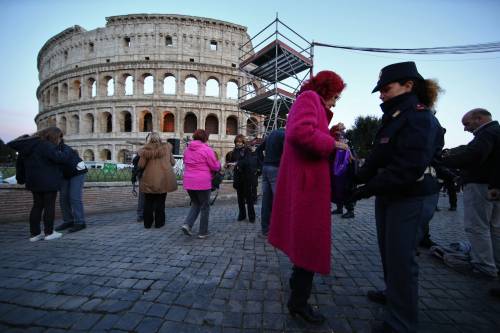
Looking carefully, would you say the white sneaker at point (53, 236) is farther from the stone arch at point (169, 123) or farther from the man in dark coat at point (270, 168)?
the stone arch at point (169, 123)

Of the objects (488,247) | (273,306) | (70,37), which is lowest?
(273,306)

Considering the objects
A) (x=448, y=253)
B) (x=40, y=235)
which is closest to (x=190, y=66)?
(x=40, y=235)

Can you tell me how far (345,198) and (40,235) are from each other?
4969 millimetres

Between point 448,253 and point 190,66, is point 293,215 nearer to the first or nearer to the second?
point 448,253

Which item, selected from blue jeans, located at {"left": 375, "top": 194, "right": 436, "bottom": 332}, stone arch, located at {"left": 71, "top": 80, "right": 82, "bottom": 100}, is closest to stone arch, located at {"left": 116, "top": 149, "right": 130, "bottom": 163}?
stone arch, located at {"left": 71, "top": 80, "right": 82, "bottom": 100}

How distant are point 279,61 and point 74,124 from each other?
3455cm

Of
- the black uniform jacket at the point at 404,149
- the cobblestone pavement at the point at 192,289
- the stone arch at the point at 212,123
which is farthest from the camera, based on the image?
the stone arch at the point at 212,123

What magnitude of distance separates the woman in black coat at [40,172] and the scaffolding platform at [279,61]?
11103mm

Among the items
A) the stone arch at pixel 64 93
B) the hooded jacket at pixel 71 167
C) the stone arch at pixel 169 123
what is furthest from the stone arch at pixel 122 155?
the hooded jacket at pixel 71 167

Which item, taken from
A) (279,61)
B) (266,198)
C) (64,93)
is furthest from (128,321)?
(64,93)

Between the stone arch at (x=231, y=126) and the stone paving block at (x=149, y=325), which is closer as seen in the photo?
the stone paving block at (x=149, y=325)

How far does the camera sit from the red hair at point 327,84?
193 centimetres

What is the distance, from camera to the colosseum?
3167 cm

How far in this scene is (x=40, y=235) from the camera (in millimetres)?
4102
